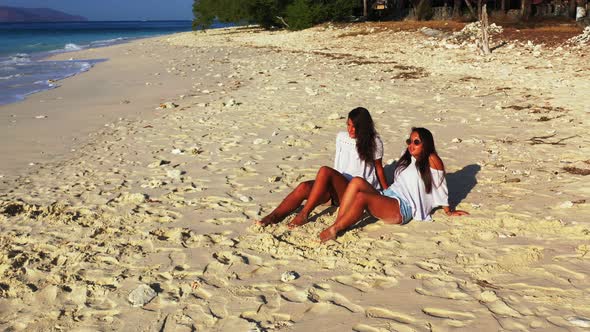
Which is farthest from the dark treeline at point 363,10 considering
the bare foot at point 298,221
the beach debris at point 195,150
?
the bare foot at point 298,221

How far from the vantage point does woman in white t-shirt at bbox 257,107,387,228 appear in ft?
15.6

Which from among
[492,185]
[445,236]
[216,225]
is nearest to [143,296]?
[216,225]

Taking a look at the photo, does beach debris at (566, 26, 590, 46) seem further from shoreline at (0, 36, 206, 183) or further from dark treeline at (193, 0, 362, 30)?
dark treeline at (193, 0, 362, 30)

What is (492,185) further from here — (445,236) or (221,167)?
(221,167)

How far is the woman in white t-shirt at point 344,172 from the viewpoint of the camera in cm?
477

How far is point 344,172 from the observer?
518 cm

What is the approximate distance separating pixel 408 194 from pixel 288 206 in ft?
3.70

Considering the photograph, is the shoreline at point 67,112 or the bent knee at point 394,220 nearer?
the bent knee at point 394,220

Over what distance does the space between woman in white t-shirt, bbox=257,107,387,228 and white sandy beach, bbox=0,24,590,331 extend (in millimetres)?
176

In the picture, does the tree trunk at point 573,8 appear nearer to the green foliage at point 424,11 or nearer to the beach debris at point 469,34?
the green foliage at point 424,11

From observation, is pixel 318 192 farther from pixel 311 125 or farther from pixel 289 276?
pixel 311 125

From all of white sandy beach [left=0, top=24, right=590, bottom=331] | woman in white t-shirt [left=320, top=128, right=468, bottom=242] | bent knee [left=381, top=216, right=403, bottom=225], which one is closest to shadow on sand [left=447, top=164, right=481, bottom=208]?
white sandy beach [left=0, top=24, right=590, bottom=331]

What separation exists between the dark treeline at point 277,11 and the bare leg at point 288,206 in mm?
30738

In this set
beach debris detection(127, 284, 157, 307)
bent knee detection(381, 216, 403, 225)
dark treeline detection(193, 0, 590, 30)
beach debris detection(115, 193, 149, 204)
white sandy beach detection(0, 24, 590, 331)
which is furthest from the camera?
dark treeline detection(193, 0, 590, 30)
